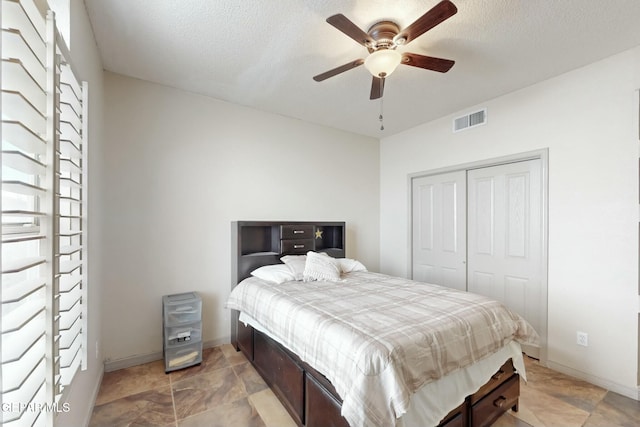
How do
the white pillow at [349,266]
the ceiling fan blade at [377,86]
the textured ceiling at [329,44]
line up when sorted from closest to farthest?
1. the textured ceiling at [329,44]
2. the ceiling fan blade at [377,86]
3. the white pillow at [349,266]

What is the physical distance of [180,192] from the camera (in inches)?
116

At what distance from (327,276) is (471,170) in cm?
222

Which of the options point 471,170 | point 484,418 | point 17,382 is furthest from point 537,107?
point 17,382

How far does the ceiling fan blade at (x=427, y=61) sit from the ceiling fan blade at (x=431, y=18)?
12cm

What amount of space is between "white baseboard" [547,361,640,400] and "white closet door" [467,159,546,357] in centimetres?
25

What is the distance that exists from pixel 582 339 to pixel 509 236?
108 centimetres

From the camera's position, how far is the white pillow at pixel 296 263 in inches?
114

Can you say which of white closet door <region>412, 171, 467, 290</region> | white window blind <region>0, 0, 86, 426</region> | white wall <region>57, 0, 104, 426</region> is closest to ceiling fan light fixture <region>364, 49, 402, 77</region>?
white window blind <region>0, 0, 86, 426</region>

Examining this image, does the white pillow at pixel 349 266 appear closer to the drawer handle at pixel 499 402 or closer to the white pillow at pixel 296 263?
the white pillow at pixel 296 263

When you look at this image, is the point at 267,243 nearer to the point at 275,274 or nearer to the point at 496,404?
the point at 275,274

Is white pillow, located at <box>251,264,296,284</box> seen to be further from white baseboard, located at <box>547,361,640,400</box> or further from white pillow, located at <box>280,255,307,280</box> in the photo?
white baseboard, located at <box>547,361,640,400</box>

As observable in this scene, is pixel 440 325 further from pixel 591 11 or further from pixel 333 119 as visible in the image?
pixel 333 119

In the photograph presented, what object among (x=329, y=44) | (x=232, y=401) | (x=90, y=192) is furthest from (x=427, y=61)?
(x=232, y=401)

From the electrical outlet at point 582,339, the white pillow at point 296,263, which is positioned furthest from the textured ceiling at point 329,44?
the electrical outlet at point 582,339
